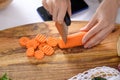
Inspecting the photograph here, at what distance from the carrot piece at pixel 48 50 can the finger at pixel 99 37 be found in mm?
111

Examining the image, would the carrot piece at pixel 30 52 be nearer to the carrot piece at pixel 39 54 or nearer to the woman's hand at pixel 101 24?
the carrot piece at pixel 39 54

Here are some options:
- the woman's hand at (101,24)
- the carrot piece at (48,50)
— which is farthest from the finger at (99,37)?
the carrot piece at (48,50)

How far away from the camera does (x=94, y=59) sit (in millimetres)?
929

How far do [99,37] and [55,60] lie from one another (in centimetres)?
16

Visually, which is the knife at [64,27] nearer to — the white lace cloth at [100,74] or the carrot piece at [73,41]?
the carrot piece at [73,41]

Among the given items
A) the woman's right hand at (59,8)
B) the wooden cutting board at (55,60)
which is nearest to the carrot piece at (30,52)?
the wooden cutting board at (55,60)

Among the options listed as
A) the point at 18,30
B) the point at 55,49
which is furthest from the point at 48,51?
the point at 18,30

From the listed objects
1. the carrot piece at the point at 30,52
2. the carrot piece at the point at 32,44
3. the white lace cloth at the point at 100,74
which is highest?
the carrot piece at the point at 32,44

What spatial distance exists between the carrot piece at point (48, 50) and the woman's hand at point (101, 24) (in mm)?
108

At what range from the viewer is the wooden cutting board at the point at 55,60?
90 centimetres

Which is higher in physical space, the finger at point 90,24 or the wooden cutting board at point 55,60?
the finger at point 90,24

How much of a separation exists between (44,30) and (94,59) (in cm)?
20

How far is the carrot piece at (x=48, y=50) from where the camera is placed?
941 mm

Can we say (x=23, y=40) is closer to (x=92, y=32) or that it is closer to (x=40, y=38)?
(x=40, y=38)
